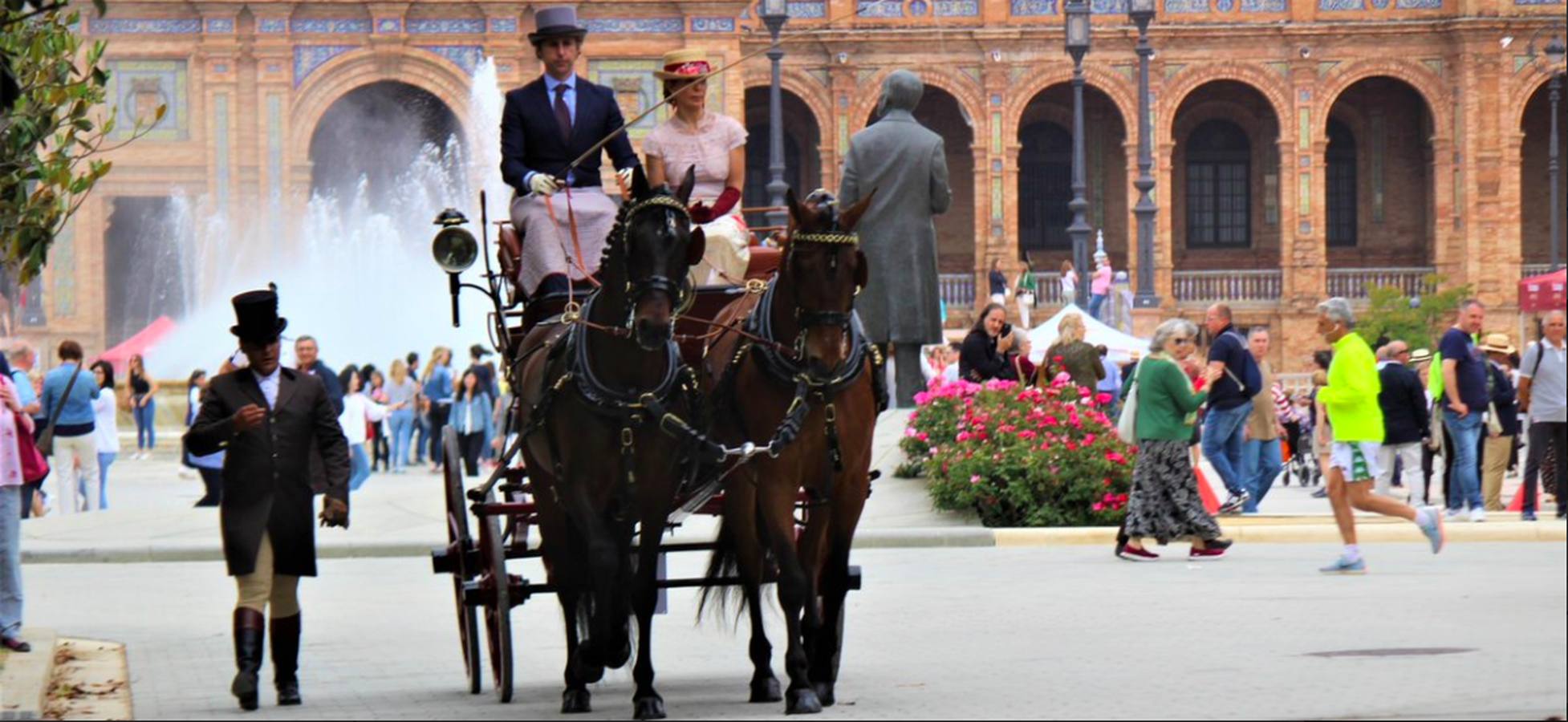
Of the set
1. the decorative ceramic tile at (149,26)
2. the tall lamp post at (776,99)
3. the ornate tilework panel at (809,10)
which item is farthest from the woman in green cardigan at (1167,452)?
the ornate tilework panel at (809,10)

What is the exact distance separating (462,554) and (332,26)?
115 ft

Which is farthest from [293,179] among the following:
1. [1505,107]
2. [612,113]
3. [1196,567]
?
[612,113]

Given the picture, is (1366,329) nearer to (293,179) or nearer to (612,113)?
(293,179)

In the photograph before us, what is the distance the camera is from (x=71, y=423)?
1962 cm

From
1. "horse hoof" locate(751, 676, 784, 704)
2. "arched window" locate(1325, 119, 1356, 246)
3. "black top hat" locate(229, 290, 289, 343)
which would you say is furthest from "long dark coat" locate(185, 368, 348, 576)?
"arched window" locate(1325, 119, 1356, 246)

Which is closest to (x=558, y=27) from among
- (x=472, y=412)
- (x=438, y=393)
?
(x=472, y=412)

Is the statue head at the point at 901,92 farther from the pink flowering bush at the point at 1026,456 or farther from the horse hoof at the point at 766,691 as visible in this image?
the horse hoof at the point at 766,691

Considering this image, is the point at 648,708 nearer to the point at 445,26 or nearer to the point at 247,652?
the point at 247,652

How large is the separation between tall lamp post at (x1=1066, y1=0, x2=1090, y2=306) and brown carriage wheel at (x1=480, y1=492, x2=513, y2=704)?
25038 mm

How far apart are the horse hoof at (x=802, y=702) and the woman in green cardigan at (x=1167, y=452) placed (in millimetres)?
6790

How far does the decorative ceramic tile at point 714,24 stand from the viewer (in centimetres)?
4331

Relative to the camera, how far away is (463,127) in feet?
141

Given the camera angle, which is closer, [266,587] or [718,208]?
[266,587]

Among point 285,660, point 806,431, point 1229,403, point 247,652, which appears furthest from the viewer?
point 1229,403
